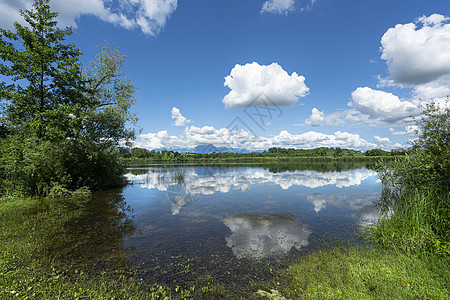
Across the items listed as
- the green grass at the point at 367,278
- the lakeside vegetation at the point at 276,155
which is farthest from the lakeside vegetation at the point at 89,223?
the lakeside vegetation at the point at 276,155

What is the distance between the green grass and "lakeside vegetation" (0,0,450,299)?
30 mm

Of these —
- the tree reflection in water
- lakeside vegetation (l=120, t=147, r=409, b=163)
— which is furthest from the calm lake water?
lakeside vegetation (l=120, t=147, r=409, b=163)

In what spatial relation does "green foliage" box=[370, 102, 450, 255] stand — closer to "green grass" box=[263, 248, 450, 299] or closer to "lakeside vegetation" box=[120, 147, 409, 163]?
"green grass" box=[263, 248, 450, 299]

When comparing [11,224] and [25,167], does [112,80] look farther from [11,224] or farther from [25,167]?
[11,224]

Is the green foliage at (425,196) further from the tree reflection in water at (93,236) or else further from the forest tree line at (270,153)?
the forest tree line at (270,153)

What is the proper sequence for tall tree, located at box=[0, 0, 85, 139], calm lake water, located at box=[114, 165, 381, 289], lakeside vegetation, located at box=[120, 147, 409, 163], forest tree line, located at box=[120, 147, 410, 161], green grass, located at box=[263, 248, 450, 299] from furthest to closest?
forest tree line, located at box=[120, 147, 410, 161] → lakeside vegetation, located at box=[120, 147, 409, 163] → tall tree, located at box=[0, 0, 85, 139] → calm lake water, located at box=[114, 165, 381, 289] → green grass, located at box=[263, 248, 450, 299]

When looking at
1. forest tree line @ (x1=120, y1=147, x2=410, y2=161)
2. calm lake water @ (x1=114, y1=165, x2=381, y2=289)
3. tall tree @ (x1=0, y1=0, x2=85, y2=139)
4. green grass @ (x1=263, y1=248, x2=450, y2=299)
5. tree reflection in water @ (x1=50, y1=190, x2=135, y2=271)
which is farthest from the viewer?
forest tree line @ (x1=120, y1=147, x2=410, y2=161)

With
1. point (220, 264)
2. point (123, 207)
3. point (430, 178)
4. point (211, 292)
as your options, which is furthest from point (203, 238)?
point (430, 178)

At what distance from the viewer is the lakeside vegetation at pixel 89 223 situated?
17.5ft

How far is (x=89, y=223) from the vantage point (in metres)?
11.6

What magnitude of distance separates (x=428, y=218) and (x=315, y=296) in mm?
6707

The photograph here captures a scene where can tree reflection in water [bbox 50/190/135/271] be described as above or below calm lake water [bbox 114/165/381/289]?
above

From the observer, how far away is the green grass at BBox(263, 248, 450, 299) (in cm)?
477

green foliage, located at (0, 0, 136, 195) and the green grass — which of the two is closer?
the green grass
